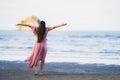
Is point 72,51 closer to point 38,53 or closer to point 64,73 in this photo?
point 64,73

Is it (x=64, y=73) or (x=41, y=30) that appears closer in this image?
(x=41, y=30)

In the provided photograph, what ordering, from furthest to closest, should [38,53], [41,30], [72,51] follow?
[72,51]
[38,53]
[41,30]

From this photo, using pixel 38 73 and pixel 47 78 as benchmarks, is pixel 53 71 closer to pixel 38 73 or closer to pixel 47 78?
pixel 38 73

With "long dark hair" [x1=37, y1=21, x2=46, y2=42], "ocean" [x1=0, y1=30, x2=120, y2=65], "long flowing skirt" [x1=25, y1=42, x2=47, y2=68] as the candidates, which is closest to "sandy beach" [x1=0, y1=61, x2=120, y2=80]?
"long flowing skirt" [x1=25, y1=42, x2=47, y2=68]

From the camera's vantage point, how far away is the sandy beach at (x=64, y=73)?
1217 centimetres

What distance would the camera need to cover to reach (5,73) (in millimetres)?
13211

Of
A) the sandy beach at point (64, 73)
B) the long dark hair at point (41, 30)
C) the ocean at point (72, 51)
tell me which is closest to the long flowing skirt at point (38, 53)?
the long dark hair at point (41, 30)

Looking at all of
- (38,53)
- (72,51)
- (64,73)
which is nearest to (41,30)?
(38,53)

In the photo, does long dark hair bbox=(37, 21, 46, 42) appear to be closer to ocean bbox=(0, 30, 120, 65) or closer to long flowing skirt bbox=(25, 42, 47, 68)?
long flowing skirt bbox=(25, 42, 47, 68)

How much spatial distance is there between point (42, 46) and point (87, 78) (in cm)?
163

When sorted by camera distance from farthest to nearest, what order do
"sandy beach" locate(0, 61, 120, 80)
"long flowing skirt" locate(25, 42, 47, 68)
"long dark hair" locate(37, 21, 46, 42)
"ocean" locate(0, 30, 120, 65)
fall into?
1. "ocean" locate(0, 30, 120, 65)
2. "long flowing skirt" locate(25, 42, 47, 68)
3. "long dark hair" locate(37, 21, 46, 42)
4. "sandy beach" locate(0, 61, 120, 80)

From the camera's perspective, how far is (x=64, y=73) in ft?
44.1

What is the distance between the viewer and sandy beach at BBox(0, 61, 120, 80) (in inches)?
479

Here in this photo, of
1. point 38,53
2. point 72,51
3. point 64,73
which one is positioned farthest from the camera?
point 72,51
